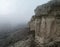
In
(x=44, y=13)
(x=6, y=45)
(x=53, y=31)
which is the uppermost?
(x=44, y=13)

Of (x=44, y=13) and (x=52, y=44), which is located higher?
(x=44, y=13)

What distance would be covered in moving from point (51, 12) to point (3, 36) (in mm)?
16128

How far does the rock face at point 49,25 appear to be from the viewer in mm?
31047

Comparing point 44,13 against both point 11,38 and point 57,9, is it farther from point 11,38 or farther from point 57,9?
point 11,38

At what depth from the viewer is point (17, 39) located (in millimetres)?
40594

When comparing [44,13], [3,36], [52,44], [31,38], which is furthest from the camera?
[3,36]

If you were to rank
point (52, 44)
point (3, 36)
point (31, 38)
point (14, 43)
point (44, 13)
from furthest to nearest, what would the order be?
point (3, 36) → point (14, 43) → point (31, 38) → point (44, 13) → point (52, 44)

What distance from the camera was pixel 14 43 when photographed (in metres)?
39.2

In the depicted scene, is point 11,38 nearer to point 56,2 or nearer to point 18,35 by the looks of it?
point 18,35

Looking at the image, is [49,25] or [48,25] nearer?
[49,25]

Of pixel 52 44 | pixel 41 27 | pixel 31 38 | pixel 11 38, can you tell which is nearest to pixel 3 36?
pixel 11 38

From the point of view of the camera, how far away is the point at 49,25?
3169cm

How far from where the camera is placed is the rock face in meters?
31.0

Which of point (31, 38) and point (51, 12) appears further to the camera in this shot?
point (31, 38)
